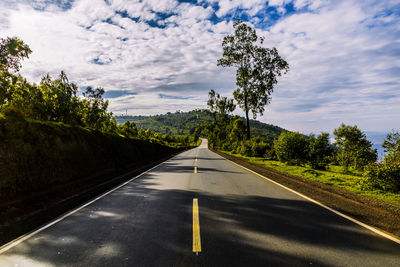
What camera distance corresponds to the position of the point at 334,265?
2.98 m

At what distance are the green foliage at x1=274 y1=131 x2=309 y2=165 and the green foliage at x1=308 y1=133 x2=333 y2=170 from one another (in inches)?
16.0

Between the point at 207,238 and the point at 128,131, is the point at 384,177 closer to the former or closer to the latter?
the point at 207,238

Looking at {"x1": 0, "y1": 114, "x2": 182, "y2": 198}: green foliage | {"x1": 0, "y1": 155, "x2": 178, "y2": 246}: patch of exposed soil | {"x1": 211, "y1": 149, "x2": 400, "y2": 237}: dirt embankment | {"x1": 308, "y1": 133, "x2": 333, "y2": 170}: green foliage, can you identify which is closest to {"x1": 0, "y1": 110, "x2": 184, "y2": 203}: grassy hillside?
{"x1": 0, "y1": 114, "x2": 182, "y2": 198}: green foliage

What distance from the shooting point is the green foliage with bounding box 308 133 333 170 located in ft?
52.7

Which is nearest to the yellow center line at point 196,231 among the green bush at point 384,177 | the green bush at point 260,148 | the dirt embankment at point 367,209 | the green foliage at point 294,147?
the dirt embankment at point 367,209

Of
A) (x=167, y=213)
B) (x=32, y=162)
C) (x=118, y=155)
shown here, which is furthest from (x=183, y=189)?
(x=118, y=155)

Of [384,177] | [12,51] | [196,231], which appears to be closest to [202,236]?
[196,231]

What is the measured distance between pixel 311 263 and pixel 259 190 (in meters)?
4.74

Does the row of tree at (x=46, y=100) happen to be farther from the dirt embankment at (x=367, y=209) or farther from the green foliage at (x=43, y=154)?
the dirt embankment at (x=367, y=209)

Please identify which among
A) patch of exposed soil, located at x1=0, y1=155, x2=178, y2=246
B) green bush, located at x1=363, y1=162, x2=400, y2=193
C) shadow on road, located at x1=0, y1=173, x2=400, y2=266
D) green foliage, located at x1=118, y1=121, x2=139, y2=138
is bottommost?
patch of exposed soil, located at x1=0, y1=155, x2=178, y2=246

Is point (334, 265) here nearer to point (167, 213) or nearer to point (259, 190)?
point (167, 213)

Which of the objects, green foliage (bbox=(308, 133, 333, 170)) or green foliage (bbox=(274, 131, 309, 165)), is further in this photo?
green foliage (bbox=(274, 131, 309, 165))

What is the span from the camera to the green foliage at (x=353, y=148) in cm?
1675

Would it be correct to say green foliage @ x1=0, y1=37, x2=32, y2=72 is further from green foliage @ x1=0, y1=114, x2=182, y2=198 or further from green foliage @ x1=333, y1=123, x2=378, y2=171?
green foliage @ x1=333, y1=123, x2=378, y2=171
